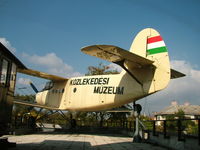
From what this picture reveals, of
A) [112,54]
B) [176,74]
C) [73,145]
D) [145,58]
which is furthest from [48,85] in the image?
[145,58]

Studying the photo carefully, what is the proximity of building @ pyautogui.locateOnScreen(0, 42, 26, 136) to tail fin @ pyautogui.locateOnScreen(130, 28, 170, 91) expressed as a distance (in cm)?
623

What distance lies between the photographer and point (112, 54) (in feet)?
29.5

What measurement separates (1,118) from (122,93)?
7.01m

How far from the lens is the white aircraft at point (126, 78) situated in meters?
9.42

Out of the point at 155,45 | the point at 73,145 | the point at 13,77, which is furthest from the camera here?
the point at 155,45

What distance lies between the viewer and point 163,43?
33.8 ft

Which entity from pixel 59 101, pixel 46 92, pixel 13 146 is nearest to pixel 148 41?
pixel 13 146

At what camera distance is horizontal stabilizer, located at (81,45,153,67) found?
8339mm

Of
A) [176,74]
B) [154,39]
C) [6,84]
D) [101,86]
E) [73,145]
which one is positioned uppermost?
[154,39]

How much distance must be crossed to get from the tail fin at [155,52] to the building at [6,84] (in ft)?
20.4

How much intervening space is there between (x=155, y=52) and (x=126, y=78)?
222 centimetres

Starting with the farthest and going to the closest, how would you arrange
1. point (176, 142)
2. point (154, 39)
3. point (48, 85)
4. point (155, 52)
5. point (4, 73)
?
1. point (48, 85)
2. point (154, 39)
3. point (155, 52)
4. point (176, 142)
5. point (4, 73)

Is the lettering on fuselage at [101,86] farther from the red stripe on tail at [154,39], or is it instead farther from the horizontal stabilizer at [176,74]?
the horizontal stabilizer at [176,74]

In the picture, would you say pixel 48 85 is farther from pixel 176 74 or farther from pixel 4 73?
pixel 4 73
